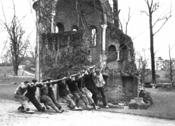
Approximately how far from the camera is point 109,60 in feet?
88.4

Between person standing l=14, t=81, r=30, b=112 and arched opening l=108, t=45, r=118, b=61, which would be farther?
arched opening l=108, t=45, r=118, b=61

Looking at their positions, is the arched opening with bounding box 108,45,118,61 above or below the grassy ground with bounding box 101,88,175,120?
above

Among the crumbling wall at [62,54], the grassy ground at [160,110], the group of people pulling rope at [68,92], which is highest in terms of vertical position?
the crumbling wall at [62,54]

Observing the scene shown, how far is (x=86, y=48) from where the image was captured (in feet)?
67.1

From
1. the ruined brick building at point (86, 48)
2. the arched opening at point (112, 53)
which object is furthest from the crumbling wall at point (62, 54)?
the arched opening at point (112, 53)

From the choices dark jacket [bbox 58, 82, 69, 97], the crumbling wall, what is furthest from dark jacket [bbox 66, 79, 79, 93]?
the crumbling wall

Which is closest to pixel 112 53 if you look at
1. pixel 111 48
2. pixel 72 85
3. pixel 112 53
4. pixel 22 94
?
pixel 112 53

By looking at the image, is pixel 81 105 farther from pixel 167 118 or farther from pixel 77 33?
pixel 77 33

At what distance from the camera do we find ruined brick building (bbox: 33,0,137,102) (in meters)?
20.1

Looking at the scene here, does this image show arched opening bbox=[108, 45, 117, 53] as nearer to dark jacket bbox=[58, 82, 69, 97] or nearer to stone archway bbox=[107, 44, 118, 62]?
stone archway bbox=[107, 44, 118, 62]

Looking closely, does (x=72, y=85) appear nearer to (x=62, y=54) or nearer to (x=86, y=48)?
(x=62, y=54)

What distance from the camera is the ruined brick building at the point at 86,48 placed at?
2008 cm

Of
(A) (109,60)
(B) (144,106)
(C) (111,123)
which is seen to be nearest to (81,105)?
(B) (144,106)

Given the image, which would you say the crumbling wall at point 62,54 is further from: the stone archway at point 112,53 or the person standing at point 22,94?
the person standing at point 22,94
